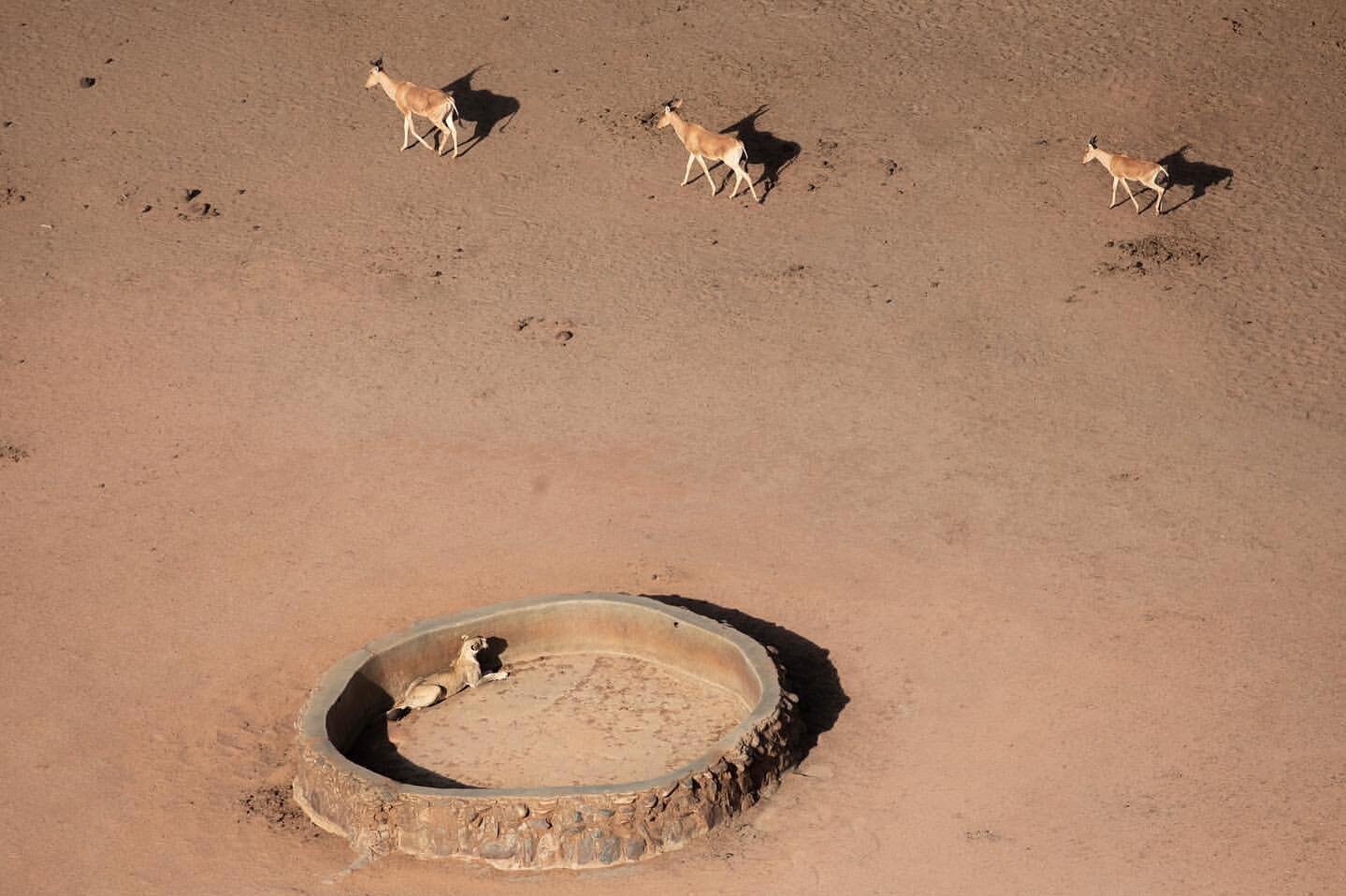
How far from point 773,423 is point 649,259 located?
10.7ft

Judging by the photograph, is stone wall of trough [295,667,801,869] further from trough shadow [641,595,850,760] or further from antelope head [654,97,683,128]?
antelope head [654,97,683,128]

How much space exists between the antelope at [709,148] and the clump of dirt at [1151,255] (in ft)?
13.0

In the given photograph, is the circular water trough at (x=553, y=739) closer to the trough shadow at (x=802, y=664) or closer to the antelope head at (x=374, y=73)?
the trough shadow at (x=802, y=664)

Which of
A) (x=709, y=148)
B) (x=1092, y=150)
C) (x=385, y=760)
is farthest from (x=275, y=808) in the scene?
(x=1092, y=150)

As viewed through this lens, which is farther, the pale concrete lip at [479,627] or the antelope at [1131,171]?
the antelope at [1131,171]

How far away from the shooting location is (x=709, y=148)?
67.4 feet

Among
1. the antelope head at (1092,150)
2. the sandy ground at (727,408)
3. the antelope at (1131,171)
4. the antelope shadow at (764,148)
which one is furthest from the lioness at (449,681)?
the antelope head at (1092,150)

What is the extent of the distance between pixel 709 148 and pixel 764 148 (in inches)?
49.5

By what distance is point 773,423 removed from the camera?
17531 mm

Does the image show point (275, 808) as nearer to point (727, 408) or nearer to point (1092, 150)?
point (727, 408)

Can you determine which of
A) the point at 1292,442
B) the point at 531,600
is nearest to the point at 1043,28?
the point at 1292,442

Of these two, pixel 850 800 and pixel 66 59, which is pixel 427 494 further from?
pixel 66 59

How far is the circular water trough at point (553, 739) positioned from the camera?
1230 centimetres

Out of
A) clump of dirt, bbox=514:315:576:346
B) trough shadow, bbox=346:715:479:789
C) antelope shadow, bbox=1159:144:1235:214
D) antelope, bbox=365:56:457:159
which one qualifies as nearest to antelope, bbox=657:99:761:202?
antelope, bbox=365:56:457:159
